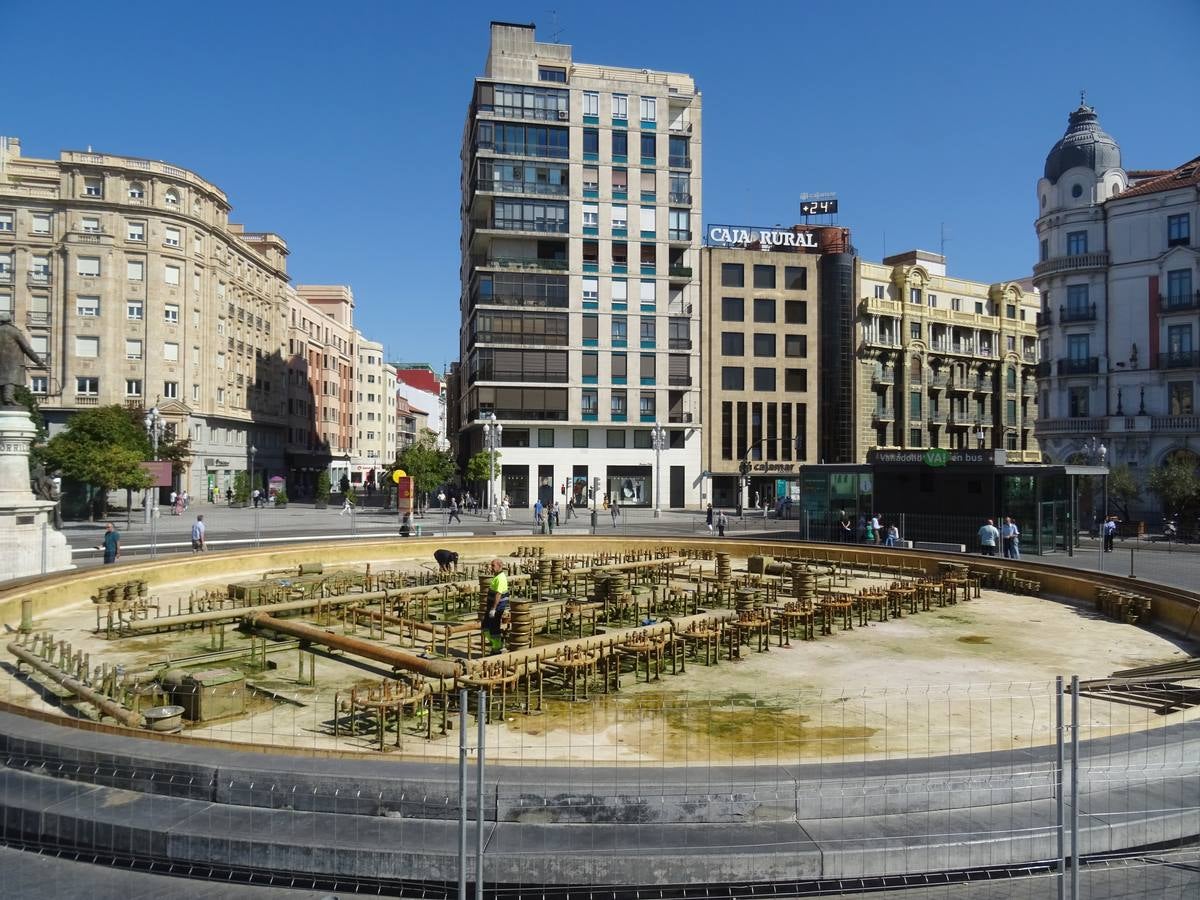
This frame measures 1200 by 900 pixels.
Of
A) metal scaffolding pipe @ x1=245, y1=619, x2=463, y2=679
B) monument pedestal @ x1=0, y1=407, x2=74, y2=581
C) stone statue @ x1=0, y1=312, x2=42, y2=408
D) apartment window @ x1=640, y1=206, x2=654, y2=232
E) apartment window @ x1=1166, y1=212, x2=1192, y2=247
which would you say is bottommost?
metal scaffolding pipe @ x1=245, y1=619, x2=463, y2=679

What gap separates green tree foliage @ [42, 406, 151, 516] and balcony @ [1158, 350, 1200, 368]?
59.8m

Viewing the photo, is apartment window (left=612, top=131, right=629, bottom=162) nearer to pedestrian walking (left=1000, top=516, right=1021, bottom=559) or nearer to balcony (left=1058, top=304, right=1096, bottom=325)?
balcony (left=1058, top=304, right=1096, bottom=325)

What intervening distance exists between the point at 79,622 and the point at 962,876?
676 inches

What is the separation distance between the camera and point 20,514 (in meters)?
20.4

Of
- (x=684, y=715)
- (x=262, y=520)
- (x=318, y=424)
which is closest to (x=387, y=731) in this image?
(x=684, y=715)

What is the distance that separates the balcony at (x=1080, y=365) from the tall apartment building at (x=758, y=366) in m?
19.8

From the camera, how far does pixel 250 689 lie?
39.1 ft

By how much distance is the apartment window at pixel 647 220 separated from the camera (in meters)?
64.4

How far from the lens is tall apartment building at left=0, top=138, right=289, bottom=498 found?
56.8 m

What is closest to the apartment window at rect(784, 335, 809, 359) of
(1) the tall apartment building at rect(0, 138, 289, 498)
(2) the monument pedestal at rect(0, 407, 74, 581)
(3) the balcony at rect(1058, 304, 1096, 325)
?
(3) the balcony at rect(1058, 304, 1096, 325)

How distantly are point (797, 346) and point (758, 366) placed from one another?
3.97 metres

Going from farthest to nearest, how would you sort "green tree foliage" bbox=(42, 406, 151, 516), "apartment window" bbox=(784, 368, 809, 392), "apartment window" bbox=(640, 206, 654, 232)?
"apartment window" bbox=(784, 368, 809, 392)
"apartment window" bbox=(640, 206, 654, 232)
"green tree foliage" bbox=(42, 406, 151, 516)

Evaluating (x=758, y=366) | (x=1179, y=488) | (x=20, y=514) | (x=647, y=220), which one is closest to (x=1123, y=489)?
(x=1179, y=488)

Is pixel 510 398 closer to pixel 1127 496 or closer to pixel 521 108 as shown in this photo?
pixel 521 108
